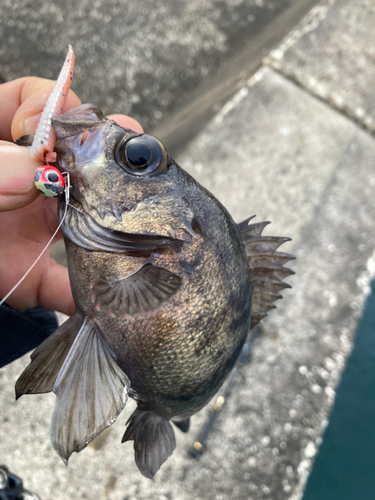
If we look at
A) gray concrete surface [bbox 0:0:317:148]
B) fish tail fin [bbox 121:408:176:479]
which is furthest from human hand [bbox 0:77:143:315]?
gray concrete surface [bbox 0:0:317:148]

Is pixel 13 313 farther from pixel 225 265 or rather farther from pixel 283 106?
pixel 283 106

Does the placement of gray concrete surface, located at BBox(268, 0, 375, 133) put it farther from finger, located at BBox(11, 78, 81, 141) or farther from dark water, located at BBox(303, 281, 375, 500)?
finger, located at BBox(11, 78, 81, 141)

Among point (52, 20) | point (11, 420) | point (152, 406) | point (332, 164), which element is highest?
point (332, 164)

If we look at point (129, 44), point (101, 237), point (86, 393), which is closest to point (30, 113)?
point (101, 237)

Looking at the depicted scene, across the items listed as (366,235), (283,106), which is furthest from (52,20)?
(366,235)

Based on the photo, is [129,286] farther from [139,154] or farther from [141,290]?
[139,154]

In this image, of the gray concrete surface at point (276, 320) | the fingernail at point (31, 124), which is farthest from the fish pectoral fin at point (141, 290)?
the gray concrete surface at point (276, 320)
